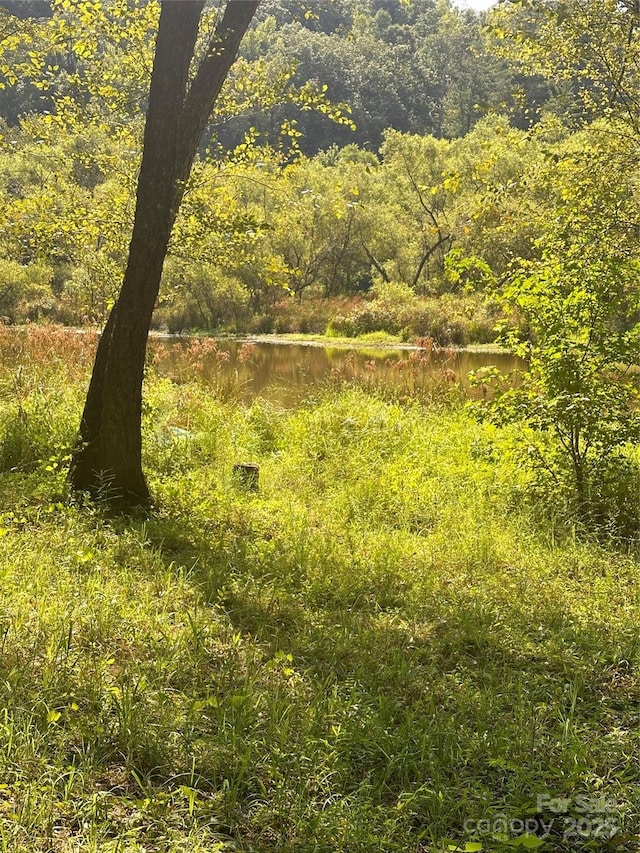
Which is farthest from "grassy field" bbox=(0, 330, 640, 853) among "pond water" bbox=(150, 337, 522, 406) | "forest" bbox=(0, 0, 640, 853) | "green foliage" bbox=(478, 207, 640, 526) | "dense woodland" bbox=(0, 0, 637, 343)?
"pond water" bbox=(150, 337, 522, 406)

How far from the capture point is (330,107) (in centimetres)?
653

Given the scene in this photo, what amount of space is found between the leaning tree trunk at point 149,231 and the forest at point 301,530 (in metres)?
0.02

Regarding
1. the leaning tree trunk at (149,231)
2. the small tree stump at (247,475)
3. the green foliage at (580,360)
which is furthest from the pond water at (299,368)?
the green foliage at (580,360)

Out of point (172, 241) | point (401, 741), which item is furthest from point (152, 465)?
point (401, 741)

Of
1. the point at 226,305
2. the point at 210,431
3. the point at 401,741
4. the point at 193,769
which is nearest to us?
the point at 193,769

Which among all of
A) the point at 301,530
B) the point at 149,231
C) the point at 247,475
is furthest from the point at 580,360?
the point at 149,231

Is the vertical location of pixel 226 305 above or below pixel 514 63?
below

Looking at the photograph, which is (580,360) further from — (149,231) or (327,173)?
(327,173)

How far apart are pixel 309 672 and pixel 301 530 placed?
2.19 m

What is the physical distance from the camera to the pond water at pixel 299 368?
11.7 metres

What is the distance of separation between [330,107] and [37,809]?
20.0 ft

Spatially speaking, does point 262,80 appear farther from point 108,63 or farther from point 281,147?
point 108,63

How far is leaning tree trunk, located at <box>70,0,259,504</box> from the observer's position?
→ 530cm

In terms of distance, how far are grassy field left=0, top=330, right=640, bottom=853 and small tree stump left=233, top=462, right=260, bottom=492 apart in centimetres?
12
